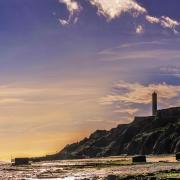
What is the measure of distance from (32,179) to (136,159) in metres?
51.7

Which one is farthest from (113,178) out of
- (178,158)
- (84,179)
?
(178,158)

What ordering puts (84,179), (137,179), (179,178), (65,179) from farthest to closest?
(65,179)
(84,179)
(137,179)
(179,178)

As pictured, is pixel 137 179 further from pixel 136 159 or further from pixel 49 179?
pixel 136 159

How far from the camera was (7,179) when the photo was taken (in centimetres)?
8756

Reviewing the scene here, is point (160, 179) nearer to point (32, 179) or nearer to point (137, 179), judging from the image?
point (137, 179)

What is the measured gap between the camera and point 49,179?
267ft

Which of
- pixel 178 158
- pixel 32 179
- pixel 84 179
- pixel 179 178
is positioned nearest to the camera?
pixel 179 178

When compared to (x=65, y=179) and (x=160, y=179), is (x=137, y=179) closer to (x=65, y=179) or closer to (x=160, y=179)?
(x=160, y=179)

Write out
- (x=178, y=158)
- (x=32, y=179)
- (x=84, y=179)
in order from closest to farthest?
(x=84, y=179)
(x=32, y=179)
(x=178, y=158)

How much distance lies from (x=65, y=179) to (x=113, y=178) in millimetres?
19267

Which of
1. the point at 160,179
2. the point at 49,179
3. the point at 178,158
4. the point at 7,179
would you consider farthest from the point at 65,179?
the point at 178,158

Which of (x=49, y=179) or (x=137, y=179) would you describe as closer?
(x=137, y=179)

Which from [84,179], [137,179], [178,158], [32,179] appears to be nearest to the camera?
[137,179]

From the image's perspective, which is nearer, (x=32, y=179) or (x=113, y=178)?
(x=113, y=178)
